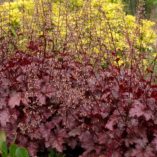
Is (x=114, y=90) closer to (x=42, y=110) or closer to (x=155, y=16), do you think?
(x=42, y=110)

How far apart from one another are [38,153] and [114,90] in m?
0.93

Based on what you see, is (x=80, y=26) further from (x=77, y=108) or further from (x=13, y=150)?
(x=13, y=150)

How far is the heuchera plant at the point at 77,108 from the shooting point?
368 centimetres

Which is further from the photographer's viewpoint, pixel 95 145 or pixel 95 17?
pixel 95 17

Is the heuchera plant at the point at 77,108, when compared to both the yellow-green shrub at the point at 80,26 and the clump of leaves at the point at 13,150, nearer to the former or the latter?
the yellow-green shrub at the point at 80,26

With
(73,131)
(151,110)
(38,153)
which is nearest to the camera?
(151,110)

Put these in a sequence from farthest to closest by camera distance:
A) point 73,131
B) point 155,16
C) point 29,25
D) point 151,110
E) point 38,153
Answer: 1. point 155,16
2. point 29,25
3. point 38,153
4. point 73,131
5. point 151,110

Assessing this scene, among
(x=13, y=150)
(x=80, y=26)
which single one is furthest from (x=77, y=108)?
(x=80, y=26)

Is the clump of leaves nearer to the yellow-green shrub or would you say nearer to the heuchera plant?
the heuchera plant

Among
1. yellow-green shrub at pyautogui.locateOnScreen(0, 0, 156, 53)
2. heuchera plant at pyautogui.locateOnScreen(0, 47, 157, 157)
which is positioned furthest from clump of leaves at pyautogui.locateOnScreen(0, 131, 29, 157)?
yellow-green shrub at pyautogui.locateOnScreen(0, 0, 156, 53)

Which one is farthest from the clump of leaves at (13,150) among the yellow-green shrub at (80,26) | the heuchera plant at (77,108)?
the yellow-green shrub at (80,26)

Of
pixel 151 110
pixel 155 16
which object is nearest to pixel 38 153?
pixel 151 110

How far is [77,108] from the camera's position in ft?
13.2

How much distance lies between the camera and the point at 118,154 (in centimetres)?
369
